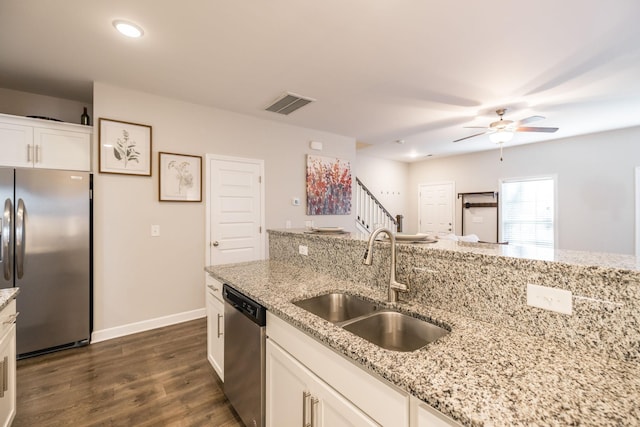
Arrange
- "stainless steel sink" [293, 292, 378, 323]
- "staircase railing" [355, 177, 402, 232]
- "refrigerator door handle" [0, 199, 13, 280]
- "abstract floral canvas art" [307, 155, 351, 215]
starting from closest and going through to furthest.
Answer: "stainless steel sink" [293, 292, 378, 323]
"refrigerator door handle" [0, 199, 13, 280]
"abstract floral canvas art" [307, 155, 351, 215]
"staircase railing" [355, 177, 402, 232]

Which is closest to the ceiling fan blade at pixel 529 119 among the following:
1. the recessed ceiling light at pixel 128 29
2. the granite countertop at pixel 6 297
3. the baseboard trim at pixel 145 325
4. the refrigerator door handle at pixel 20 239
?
the recessed ceiling light at pixel 128 29

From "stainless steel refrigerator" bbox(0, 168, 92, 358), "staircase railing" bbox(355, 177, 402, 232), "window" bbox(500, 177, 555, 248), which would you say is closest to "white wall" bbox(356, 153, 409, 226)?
"staircase railing" bbox(355, 177, 402, 232)

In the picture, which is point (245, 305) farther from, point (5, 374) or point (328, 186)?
point (328, 186)

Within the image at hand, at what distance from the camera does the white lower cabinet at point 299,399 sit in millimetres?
963

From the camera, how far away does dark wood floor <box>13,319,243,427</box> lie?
5.88ft

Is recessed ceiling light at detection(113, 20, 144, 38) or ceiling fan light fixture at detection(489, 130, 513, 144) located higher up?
recessed ceiling light at detection(113, 20, 144, 38)

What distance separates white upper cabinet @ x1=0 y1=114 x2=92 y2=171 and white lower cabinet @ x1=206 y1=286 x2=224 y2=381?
6.88ft

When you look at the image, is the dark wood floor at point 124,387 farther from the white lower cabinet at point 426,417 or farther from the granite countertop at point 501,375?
the white lower cabinet at point 426,417

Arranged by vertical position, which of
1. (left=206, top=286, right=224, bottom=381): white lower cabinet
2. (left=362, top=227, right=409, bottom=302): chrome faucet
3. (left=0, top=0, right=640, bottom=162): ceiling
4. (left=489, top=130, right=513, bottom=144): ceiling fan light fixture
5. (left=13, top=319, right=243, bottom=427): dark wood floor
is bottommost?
(left=13, top=319, right=243, bottom=427): dark wood floor

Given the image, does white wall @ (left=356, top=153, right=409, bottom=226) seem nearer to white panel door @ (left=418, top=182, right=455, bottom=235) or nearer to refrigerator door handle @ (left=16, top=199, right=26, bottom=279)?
white panel door @ (left=418, top=182, right=455, bottom=235)

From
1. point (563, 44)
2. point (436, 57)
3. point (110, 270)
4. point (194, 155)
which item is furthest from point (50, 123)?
point (563, 44)

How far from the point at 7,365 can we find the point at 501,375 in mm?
2323

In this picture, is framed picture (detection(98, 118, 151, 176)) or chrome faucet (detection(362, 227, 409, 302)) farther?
framed picture (detection(98, 118, 151, 176))

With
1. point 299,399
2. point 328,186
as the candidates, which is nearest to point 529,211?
point 328,186
